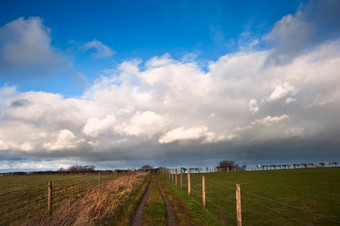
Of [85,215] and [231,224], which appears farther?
[231,224]

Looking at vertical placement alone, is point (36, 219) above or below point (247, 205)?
above

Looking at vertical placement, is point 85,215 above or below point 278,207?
above

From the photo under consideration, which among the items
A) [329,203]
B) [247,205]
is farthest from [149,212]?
[329,203]

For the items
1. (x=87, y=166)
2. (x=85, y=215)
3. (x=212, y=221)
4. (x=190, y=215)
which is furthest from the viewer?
(x=87, y=166)

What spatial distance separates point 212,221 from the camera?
31.0ft

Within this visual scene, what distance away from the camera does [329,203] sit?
14.1 meters

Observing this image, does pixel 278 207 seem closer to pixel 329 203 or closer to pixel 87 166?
pixel 329 203

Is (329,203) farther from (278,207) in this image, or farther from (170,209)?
(170,209)

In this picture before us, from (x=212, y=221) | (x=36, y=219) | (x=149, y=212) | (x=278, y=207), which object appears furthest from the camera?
(x=278, y=207)

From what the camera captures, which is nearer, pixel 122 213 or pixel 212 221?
pixel 212 221

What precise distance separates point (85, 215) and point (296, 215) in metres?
10.8

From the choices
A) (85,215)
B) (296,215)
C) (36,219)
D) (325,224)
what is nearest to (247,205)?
(296,215)

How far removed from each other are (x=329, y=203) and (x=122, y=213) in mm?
13496

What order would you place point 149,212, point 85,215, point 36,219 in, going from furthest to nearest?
point 149,212 < point 85,215 < point 36,219
